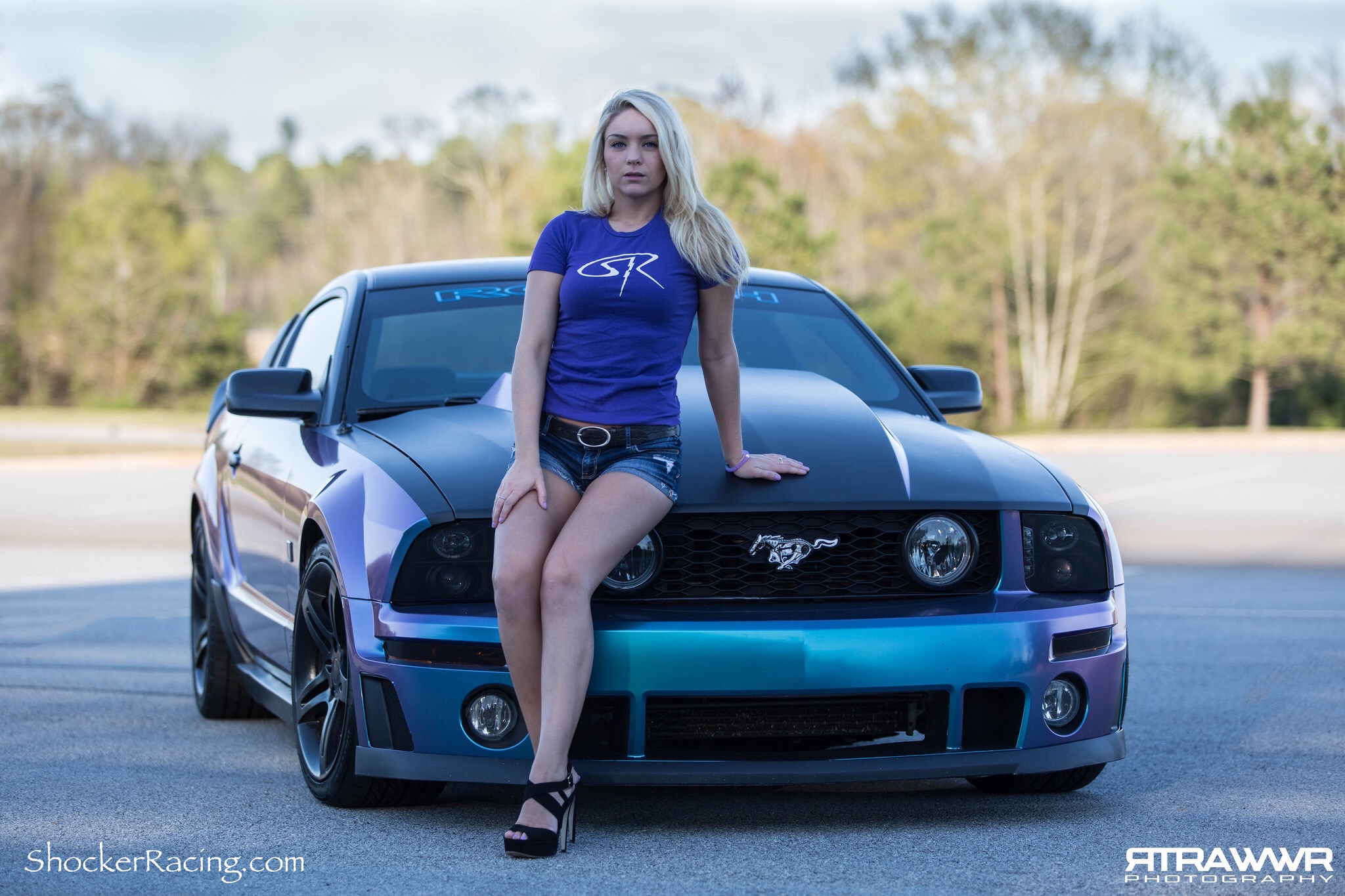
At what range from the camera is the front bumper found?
12.2ft

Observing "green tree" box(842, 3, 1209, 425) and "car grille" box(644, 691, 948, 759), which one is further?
"green tree" box(842, 3, 1209, 425)

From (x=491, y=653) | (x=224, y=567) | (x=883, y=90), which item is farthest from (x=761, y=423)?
(x=883, y=90)

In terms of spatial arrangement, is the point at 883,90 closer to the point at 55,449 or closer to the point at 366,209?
the point at 366,209

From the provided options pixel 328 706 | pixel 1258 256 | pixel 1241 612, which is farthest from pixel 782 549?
pixel 1258 256

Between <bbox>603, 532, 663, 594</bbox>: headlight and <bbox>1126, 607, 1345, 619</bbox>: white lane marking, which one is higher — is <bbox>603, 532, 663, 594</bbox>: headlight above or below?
above

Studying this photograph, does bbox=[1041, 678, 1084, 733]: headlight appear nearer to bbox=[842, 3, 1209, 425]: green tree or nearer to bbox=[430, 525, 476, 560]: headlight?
bbox=[430, 525, 476, 560]: headlight

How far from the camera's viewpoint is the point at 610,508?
3695 millimetres

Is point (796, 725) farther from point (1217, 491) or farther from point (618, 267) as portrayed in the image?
point (1217, 491)

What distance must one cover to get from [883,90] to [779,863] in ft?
176

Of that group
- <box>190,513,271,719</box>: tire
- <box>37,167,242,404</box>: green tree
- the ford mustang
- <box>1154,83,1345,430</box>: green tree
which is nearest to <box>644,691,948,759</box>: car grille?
the ford mustang

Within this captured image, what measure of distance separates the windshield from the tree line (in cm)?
2242

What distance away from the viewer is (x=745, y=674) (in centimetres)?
370

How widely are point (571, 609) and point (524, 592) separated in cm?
11

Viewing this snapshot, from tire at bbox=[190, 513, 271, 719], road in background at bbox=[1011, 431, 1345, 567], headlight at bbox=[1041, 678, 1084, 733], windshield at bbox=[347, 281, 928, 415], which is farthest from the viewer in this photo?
road in background at bbox=[1011, 431, 1345, 567]
